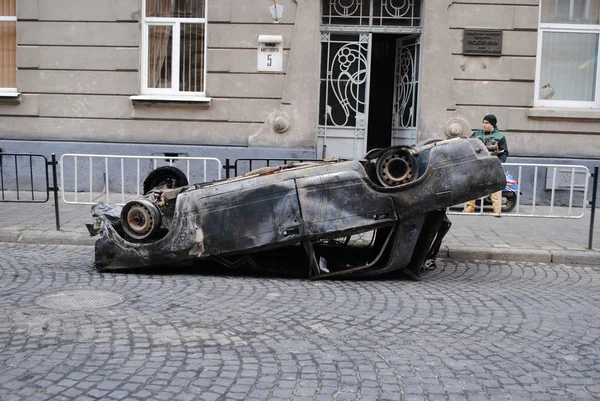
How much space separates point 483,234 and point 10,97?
9.10 m

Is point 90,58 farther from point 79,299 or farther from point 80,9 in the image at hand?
point 79,299

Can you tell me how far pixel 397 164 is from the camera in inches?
255

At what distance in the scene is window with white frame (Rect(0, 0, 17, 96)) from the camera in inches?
512

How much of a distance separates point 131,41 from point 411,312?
29.3 ft

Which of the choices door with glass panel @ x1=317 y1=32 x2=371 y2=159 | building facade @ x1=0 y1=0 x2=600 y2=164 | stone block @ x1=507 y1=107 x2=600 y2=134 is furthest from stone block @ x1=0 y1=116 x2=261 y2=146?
stone block @ x1=507 y1=107 x2=600 y2=134

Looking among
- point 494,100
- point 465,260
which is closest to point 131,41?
point 494,100

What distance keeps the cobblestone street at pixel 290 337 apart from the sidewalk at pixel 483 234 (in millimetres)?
1145

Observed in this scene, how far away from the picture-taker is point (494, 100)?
40.2 feet

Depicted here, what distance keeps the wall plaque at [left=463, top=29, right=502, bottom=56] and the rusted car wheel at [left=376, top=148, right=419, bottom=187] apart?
6.48 meters

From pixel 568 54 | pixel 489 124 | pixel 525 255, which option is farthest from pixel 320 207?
pixel 568 54

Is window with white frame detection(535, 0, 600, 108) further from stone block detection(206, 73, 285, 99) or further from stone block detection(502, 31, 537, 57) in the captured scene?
stone block detection(206, 73, 285, 99)

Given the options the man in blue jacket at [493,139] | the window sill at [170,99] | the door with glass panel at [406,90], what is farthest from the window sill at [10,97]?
the man in blue jacket at [493,139]

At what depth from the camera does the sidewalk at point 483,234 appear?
27.0 feet

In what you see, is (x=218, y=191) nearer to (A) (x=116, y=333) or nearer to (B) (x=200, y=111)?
(A) (x=116, y=333)
